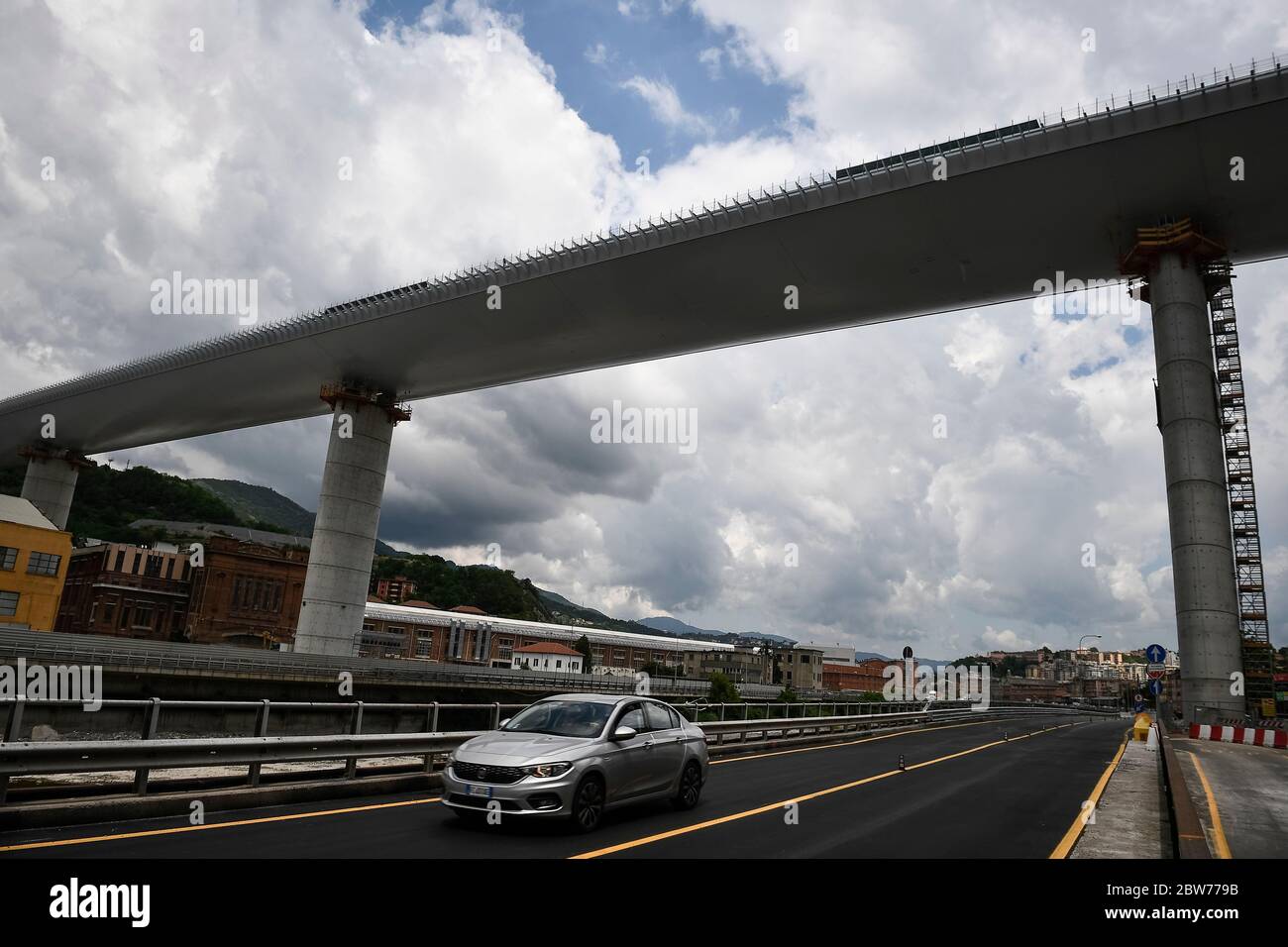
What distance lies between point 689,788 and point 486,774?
10.6 feet

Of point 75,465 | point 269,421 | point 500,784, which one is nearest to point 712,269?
point 500,784

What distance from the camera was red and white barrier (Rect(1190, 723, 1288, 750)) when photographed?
2547 centimetres

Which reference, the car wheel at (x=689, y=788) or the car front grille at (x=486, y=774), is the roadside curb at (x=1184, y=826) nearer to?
the car wheel at (x=689, y=788)

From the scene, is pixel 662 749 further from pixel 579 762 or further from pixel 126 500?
pixel 126 500

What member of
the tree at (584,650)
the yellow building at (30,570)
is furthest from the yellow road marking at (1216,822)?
the tree at (584,650)

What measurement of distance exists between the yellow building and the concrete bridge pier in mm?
20554

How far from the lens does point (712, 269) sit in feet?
153

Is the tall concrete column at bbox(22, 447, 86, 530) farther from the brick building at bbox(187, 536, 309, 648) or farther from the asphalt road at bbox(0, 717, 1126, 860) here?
the asphalt road at bbox(0, 717, 1126, 860)

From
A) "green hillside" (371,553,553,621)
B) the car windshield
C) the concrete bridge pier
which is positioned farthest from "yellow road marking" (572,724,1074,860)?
"green hillside" (371,553,553,621)

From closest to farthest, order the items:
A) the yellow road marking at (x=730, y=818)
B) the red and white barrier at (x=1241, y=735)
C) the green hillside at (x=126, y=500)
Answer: the yellow road marking at (x=730, y=818)
the red and white barrier at (x=1241, y=735)
the green hillside at (x=126, y=500)

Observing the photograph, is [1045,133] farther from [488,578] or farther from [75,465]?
[488,578]

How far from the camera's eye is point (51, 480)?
91625 millimetres

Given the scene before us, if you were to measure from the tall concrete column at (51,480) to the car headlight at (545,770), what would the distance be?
4072 inches

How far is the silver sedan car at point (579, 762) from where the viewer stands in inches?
316
